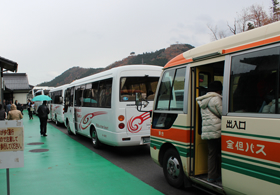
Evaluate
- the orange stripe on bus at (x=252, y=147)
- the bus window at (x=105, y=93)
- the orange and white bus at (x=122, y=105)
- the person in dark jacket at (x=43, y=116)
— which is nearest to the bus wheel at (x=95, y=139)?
the orange and white bus at (x=122, y=105)

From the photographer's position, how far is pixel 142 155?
785 cm

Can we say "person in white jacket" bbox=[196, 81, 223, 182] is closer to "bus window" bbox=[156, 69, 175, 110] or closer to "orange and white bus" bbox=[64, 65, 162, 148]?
"bus window" bbox=[156, 69, 175, 110]

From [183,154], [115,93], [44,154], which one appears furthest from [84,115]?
[183,154]

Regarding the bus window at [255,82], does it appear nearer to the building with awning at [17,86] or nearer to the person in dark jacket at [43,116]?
the person in dark jacket at [43,116]

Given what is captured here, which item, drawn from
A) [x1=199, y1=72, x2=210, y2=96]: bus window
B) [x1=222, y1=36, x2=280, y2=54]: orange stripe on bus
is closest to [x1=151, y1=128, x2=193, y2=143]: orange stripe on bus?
[x1=199, y1=72, x2=210, y2=96]: bus window

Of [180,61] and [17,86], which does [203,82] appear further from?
[17,86]

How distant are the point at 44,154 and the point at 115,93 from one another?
347cm

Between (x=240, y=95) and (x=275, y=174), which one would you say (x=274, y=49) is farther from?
(x=275, y=174)

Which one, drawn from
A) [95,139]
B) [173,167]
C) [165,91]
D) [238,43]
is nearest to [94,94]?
[95,139]

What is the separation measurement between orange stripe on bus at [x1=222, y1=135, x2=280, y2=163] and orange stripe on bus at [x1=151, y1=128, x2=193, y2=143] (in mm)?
882

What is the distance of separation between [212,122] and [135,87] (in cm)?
414

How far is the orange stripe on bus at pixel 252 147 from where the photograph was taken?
8.98ft

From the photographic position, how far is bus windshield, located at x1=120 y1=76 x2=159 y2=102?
7.37 meters

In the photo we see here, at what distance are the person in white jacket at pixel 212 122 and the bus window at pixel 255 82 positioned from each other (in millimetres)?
358
